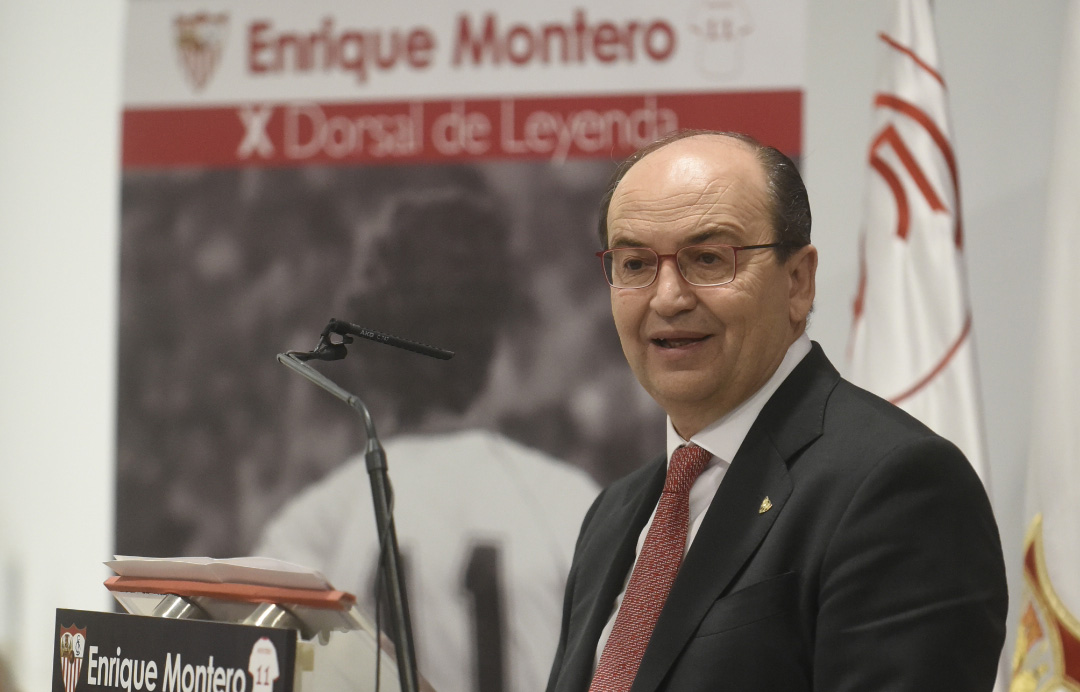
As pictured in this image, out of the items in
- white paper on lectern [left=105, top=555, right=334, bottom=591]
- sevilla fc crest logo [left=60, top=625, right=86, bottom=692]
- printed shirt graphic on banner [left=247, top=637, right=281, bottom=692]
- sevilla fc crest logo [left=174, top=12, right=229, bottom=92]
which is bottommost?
sevilla fc crest logo [left=60, top=625, right=86, bottom=692]

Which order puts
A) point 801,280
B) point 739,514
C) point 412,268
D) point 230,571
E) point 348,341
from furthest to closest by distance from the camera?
point 412,268 < point 801,280 < point 348,341 < point 739,514 < point 230,571

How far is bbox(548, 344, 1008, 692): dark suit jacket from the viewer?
4.50ft

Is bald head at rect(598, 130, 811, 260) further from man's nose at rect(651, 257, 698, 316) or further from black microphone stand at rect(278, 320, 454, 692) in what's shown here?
black microphone stand at rect(278, 320, 454, 692)

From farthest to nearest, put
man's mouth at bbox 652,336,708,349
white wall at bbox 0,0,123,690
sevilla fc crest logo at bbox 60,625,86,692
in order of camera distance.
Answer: white wall at bbox 0,0,123,690, man's mouth at bbox 652,336,708,349, sevilla fc crest logo at bbox 60,625,86,692

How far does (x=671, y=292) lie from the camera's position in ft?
5.66

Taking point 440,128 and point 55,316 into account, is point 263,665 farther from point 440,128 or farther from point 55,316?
point 55,316

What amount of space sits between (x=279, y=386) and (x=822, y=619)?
2572 millimetres

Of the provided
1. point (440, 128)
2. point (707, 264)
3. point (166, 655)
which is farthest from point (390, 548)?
point (440, 128)

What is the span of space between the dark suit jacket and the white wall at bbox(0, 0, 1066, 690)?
184 cm

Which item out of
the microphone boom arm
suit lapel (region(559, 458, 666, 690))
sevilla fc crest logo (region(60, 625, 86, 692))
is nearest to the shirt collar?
suit lapel (region(559, 458, 666, 690))

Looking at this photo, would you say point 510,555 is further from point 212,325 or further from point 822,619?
point 822,619

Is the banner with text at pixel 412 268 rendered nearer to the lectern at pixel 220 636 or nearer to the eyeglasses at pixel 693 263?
the eyeglasses at pixel 693 263

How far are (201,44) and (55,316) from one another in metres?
1.07

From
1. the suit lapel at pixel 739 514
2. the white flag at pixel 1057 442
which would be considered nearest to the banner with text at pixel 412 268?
the white flag at pixel 1057 442
